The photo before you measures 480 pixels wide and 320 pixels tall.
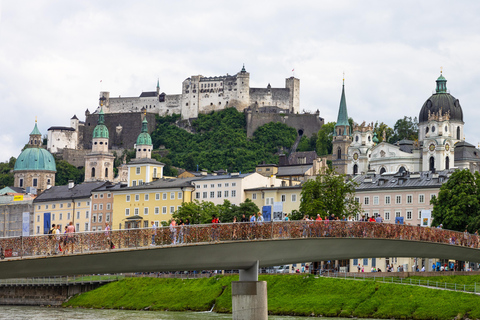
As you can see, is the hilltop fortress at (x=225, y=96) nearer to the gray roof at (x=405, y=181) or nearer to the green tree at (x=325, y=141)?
the green tree at (x=325, y=141)

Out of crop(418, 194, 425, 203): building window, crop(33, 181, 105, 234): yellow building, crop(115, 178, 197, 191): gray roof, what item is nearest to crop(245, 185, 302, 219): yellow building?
crop(115, 178, 197, 191): gray roof

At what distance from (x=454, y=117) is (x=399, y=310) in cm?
8631

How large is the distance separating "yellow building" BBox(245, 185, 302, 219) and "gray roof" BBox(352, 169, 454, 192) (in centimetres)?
643

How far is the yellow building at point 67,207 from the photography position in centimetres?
10897

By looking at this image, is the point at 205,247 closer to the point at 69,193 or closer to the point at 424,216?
the point at 424,216

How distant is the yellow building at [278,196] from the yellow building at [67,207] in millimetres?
20824

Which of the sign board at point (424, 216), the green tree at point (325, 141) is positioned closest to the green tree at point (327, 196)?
the sign board at point (424, 216)

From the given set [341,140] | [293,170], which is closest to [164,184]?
[293,170]

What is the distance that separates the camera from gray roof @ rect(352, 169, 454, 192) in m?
88.9

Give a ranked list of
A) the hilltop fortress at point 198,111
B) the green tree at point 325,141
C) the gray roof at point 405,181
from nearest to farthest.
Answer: the gray roof at point 405,181 → the green tree at point 325,141 → the hilltop fortress at point 198,111

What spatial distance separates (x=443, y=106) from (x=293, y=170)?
27995mm

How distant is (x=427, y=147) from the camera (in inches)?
5027

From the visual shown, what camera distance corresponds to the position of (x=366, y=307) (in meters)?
54.0

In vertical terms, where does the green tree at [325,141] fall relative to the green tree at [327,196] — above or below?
above
